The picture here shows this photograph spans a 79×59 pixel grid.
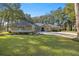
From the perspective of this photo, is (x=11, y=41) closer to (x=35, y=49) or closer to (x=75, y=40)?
(x=35, y=49)

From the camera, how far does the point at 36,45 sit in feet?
7.60

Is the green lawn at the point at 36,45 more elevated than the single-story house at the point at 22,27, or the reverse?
the single-story house at the point at 22,27

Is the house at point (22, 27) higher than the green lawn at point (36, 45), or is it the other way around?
the house at point (22, 27)

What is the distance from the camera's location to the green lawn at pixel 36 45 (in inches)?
89.9

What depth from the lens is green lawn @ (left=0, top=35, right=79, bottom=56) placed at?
228cm

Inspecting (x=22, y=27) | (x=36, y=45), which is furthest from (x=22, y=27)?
(x=36, y=45)

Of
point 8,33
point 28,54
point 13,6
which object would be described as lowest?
point 28,54

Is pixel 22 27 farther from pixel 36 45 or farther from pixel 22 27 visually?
pixel 36 45

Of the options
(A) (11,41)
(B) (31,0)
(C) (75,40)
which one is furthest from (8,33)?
(C) (75,40)

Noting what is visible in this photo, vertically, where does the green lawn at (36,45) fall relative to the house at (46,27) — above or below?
below

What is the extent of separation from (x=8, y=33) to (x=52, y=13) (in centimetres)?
53

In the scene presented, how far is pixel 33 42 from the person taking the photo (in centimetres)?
233

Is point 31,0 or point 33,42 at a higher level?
point 31,0

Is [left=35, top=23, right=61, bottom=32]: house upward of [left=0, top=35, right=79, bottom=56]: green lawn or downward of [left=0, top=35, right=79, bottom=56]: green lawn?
upward
